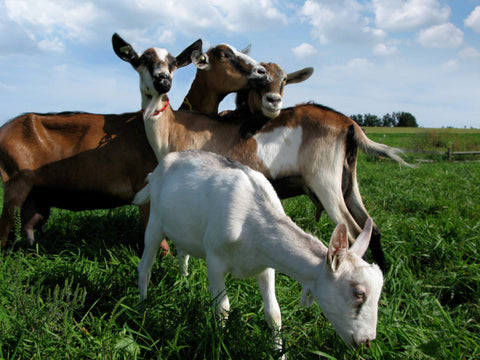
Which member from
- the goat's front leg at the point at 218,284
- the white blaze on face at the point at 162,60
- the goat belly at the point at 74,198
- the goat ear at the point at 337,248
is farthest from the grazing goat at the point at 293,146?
the goat ear at the point at 337,248

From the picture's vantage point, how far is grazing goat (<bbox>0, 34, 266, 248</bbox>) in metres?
3.95

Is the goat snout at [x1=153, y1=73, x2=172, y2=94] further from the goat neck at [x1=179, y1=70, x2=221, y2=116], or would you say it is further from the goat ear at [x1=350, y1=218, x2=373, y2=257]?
the goat ear at [x1=350, y1=218, x2=373, y2=257]

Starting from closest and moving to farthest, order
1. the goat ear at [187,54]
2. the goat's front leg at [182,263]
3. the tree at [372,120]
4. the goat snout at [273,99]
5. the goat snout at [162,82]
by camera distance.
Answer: the goat's front leg at [182,263]
the goat snout at [162,82]
the goat snout at [273,99]
the goat ear at [187,54]
the tree at [372,120]

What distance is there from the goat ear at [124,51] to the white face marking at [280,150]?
1.42 meters

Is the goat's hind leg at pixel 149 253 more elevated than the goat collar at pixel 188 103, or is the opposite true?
the goat collar at pixel 188 103

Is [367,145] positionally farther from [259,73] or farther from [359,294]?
[359,294]

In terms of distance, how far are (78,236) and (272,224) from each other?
9.98 feet

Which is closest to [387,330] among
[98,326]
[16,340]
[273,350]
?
[273,350]

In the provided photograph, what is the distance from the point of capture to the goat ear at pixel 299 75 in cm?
452

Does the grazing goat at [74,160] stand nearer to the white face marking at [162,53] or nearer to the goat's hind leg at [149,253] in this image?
the white face marking at [162,53]

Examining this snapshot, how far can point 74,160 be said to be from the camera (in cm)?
408

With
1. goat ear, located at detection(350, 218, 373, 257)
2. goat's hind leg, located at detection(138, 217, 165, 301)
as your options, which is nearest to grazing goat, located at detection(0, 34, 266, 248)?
goat's hind leg, located at detection(138, 217, 165, 301)

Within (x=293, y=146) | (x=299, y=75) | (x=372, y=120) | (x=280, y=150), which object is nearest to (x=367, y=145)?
(x=293, y=146)

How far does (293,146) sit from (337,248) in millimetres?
1998
